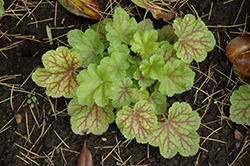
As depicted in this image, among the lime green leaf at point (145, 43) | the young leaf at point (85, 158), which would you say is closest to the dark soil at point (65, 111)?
the young leaf at point (85, 158)

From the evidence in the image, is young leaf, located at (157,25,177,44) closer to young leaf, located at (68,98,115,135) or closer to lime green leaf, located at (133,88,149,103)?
lime green leaf, located at (133,88,149,103)

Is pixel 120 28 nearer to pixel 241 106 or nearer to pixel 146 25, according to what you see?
pixel 146 25

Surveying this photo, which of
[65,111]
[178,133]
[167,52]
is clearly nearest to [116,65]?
[167,52]

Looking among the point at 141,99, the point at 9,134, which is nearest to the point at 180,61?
the point at 141,99

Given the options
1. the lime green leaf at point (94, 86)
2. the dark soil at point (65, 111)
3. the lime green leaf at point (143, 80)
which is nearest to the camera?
the lime green leaf at point (94, 86)

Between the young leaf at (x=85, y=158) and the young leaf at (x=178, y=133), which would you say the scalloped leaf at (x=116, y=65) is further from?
the young leaf at (x=85, y=158)

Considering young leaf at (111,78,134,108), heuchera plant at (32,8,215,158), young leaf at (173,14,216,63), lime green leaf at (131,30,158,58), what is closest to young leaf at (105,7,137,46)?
heuchera plant at (32,8,215,158)
